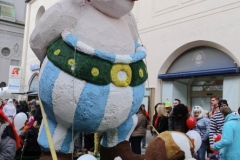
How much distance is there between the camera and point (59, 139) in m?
2.62

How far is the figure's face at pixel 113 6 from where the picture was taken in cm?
257

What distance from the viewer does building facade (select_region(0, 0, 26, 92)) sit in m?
23.3

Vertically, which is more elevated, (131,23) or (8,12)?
(8,12)

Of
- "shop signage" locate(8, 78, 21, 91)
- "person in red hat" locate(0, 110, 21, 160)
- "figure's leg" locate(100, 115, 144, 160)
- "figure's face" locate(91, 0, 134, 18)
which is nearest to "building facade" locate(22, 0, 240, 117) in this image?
"figure's leg" locate(100, 115, 144, 160)

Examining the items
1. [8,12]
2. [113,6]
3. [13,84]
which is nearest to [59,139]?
[113,6]

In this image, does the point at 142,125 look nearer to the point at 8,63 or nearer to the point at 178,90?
the point at 178,90

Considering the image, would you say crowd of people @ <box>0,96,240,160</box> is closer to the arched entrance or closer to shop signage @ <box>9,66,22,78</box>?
the arched entrance

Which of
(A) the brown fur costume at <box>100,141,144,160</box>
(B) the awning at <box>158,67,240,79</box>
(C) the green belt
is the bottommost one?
(A) the brown fur costume at <box>100,141,144,160</box>

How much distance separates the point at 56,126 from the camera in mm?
2662

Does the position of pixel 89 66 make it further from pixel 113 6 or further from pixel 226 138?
pixel 226 138

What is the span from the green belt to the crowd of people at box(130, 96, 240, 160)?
2.93ft

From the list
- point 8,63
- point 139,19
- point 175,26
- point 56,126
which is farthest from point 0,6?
point 56,126

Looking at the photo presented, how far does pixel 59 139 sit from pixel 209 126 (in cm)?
305

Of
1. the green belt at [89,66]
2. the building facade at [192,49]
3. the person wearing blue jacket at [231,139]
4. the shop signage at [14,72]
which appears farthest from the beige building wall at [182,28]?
the shop signage at [14,72]
